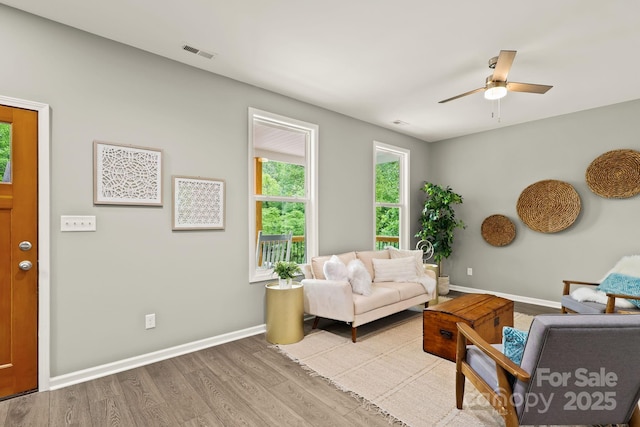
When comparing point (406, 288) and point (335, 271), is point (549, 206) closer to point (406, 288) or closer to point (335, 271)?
point (406, 288)

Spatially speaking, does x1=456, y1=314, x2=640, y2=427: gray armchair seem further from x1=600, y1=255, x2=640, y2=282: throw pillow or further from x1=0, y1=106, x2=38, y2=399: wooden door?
x1=0, y1=106, x2=38, y2=399: wooden door

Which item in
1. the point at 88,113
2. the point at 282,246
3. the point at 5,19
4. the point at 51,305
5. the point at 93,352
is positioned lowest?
the point at 93,352

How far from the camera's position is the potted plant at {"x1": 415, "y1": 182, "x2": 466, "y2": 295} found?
530 cm

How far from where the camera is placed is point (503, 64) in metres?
2.63

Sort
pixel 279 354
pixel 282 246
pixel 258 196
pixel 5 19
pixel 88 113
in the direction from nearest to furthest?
1. pixel 5 19
2. pixel 88 113
3. pixel 279 354
4. pixel 258 196
5. pixel 282 246

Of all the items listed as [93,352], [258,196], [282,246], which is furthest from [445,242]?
[93,352]

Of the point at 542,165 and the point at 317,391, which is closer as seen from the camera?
the point at 317,391

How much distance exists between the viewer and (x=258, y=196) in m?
3.64

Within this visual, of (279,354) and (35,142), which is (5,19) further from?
(279,354)

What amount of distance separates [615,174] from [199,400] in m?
5.23

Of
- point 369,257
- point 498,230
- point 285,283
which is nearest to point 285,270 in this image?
point 285,283

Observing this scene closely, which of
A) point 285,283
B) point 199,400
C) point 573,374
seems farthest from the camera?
point 285,283

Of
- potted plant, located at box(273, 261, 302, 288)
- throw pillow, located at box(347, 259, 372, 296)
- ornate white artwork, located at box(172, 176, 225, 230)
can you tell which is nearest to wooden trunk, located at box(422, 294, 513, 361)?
throw pillow, located at box(347, 259, 372, 296)

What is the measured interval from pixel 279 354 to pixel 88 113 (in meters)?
2.59
